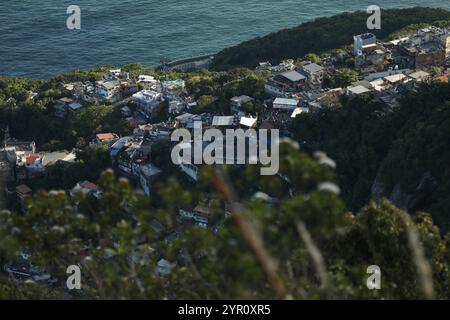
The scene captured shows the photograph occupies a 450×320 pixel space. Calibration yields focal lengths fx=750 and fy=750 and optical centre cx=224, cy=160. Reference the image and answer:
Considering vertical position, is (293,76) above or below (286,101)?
above

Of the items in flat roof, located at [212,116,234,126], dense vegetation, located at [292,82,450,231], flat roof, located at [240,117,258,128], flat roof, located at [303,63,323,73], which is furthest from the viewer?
flat roof, located at [303,63,323,73]

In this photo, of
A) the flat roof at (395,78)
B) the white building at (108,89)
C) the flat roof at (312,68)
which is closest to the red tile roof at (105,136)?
the white building at (108,89)

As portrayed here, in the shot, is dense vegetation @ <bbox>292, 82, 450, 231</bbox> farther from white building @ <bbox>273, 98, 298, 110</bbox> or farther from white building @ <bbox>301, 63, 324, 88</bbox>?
white building @ <bbox>301, 63, 324, 88</bbox>

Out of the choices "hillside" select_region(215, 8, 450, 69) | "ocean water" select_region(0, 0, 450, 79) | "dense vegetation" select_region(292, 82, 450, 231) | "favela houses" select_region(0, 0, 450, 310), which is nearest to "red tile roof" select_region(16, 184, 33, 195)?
"favela houses" select_region(0, 0, 450, 310)

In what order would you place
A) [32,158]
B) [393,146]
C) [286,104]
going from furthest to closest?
1. [32,158]
2. [286,104]
3. [393,146]

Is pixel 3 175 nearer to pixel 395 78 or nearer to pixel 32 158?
pixel 32 158

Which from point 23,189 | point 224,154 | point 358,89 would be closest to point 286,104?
point 358,89

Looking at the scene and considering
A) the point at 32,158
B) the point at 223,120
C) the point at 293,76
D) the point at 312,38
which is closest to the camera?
the point at 223,120
